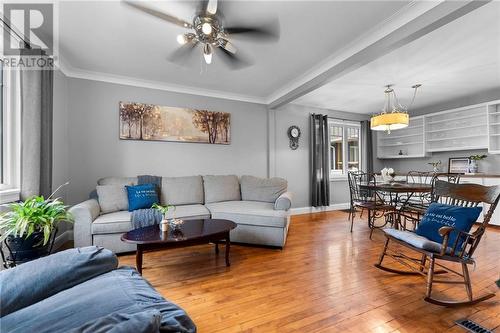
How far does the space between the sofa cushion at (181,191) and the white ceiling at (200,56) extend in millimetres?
1723

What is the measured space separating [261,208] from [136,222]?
1.67 m

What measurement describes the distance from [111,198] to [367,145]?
594 centimetres

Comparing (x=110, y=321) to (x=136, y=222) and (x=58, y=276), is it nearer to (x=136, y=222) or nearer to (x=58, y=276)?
(x=58, y=276)

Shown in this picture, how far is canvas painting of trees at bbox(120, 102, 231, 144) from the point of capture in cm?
387

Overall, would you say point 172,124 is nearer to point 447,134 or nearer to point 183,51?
point 183,51

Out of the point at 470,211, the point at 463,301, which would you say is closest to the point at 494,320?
the point at 463,301

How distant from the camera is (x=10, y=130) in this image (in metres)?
2.42

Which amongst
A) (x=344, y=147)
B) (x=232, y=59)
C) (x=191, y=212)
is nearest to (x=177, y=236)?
(x=191, y=212)

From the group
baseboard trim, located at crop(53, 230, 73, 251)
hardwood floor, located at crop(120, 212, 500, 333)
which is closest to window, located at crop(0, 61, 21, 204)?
baseboard trim, located at crop(53, 230, 73, 251)

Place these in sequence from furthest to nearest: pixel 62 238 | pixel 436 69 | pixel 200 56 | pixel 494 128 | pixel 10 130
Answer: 1. pixel 494 128
2. pixel 436 69
3. pixel 62 238
4. pixel 200 56
5. pixel 10 130

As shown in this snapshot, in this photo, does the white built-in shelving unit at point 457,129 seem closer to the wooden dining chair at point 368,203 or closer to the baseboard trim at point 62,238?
the wooden dining chair at point 368,203

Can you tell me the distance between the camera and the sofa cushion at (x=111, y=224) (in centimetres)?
271

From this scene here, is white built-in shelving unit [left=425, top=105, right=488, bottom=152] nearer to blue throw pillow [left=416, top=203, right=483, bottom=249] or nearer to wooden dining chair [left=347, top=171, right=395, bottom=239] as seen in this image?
wooden dining chair [left=347, top=171, right=395, bottom=239]

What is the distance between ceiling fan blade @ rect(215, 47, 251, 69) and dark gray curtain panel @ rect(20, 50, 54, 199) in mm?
2000
